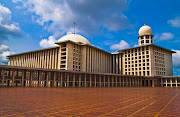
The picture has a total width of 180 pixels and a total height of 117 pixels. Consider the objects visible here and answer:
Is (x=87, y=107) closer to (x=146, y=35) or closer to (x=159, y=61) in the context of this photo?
(x=159, y=61)

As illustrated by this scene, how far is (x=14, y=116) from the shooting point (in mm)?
5078

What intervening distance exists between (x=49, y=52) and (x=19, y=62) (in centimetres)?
2649

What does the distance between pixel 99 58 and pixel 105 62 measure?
7.36 metres

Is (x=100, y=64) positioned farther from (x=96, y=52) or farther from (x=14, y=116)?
(x=14, y=116)

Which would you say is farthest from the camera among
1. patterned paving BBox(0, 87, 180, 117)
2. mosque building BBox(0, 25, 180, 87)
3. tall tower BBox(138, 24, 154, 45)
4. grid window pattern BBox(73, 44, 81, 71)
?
tall tower BBox(138, 24, 154, 45)

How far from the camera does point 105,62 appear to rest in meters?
79.2

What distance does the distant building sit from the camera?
201 ft

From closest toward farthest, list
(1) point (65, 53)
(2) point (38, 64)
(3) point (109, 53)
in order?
1. (1) point (65, 53)
2. (2) point (38, 64)
3. (3) point (109, 53)

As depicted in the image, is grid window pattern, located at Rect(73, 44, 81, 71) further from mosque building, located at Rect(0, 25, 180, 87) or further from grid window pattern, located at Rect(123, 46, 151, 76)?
grid window pattern, located at Rect(123, 46, 151, 76)

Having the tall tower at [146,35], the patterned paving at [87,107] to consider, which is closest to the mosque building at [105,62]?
the tall tower at [146,35]

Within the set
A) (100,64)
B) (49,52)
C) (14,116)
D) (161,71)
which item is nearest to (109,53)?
(100,64)

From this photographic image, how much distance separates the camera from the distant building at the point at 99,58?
61156 mm

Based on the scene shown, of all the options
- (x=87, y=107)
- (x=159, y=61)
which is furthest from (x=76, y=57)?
(x=87, y=107)

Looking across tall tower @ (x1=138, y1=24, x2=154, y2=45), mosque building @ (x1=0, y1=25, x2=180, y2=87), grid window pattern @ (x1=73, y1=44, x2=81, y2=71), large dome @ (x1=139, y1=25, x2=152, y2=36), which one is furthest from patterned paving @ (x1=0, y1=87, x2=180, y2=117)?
large dome @ (x1=139, y1=25, x2=152, y2=36)
